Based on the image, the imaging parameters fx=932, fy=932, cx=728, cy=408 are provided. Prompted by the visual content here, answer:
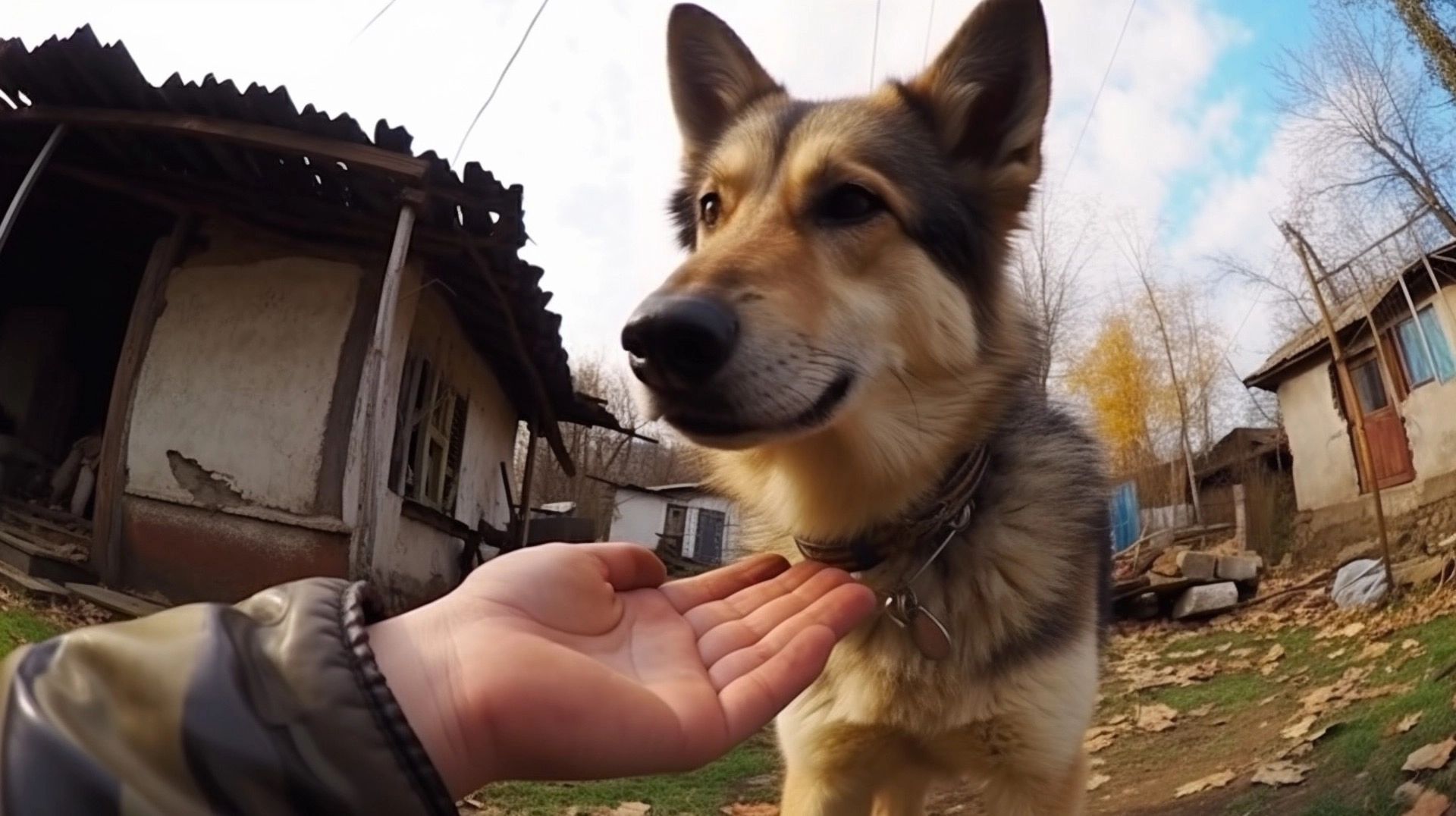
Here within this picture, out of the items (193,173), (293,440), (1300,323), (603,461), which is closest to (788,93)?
(293,440)

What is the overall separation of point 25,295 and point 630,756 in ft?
35.5

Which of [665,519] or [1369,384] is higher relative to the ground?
[1369,384]

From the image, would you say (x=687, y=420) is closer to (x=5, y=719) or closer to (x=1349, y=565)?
(x=5, y=719)

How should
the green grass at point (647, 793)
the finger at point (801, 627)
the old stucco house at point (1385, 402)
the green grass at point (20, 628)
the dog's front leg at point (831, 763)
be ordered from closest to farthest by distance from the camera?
the finger at point (801, 627)
the dog's front leg at point (831, 763)
the green grass at point (647, 793)
the green grass at point (20, 628)
the old stucco house at point (1385, 402)

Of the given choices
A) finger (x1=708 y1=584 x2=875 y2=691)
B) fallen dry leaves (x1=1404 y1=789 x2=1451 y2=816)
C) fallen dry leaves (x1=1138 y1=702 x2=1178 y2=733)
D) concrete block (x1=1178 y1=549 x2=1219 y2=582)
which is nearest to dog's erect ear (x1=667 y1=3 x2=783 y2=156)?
finger (x1=708 y1=584 x2=875 y2=691)

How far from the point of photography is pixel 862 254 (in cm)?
228

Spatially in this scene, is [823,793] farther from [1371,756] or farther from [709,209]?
[1371,756]

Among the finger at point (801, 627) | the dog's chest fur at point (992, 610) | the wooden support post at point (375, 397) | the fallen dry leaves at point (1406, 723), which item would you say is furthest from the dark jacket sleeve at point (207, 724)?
the wooden support post at point (375, 397)

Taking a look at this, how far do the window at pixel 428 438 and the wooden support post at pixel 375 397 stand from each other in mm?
1855

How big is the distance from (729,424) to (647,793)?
131 inches

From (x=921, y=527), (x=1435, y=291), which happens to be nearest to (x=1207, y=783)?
(x=921, y=527)

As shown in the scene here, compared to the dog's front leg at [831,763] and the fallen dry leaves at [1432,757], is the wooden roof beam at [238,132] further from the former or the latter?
the fallen dry leaves at [1432,757]

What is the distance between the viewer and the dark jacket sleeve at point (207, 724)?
906 mm

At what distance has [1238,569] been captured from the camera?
11.2 m
